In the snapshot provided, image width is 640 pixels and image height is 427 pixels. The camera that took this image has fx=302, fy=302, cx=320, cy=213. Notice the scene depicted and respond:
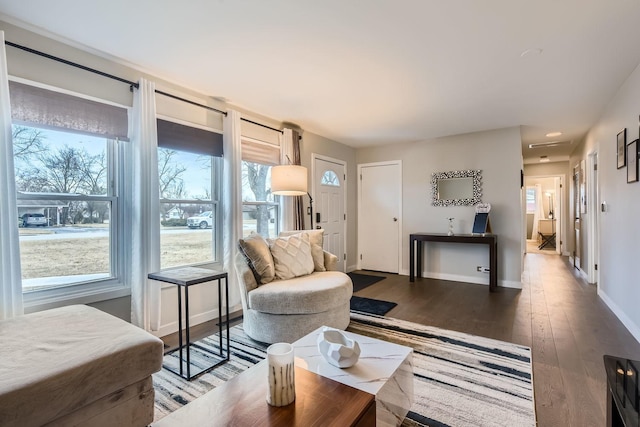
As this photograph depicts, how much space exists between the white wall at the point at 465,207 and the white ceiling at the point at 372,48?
2.96ft

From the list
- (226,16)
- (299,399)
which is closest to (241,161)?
(226,16)

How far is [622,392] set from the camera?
38.4 inches

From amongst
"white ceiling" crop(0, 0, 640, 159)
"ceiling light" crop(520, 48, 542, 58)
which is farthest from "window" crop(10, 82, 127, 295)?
"ceiling light" crop(520, 48, 542, 58)

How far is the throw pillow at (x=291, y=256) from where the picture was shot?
2.81 meters

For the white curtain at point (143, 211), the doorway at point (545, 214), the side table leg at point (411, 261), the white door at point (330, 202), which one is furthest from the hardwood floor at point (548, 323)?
the doorway at point (545, 214)

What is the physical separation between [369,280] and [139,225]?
3.37 metres

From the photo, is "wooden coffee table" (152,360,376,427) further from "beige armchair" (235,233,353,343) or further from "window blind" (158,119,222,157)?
"window blind" (158,119,222,157)

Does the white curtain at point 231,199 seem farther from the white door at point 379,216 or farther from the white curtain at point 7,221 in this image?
the white door at point 379,216

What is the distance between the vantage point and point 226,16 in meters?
1.90

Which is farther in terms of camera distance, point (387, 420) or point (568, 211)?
point (568, 211)

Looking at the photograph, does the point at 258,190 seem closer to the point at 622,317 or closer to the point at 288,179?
the point at 288,179

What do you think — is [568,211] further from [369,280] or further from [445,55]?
Result: [445,55]

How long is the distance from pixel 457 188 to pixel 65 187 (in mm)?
4766

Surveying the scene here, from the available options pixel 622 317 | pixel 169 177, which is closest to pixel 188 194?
pixel 169 177
